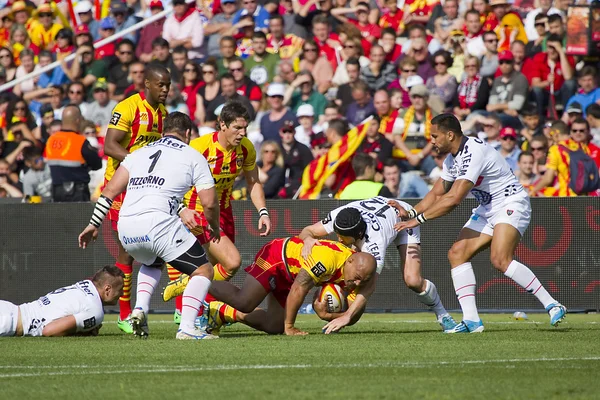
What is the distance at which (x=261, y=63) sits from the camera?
66.0ft

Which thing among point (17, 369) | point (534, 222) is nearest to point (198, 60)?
point (534, 222)

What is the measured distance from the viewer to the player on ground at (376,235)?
11.0 metres

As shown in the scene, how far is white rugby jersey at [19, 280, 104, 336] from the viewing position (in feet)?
35.0

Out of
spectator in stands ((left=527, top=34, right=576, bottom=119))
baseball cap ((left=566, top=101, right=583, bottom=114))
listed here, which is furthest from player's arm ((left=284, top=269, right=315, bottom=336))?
spectator in stands ((left=527, top=34, right=576, bottom=119))

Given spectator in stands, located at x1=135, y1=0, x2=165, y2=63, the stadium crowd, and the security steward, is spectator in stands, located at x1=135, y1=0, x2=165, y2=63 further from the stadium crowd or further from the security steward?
the security steward

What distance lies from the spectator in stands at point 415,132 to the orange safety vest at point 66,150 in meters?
4.74

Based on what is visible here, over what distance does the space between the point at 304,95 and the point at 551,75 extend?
4.06 m

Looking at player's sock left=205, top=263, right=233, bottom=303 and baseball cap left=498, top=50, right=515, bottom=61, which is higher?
baseball cap left=498, top=50, right=515, bottom=61

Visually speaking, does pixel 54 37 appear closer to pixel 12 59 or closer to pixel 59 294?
pixel 12 59

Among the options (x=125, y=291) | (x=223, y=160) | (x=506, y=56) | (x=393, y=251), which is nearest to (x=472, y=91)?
(x=506, y=56)

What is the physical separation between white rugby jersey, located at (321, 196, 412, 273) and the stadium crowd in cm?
341

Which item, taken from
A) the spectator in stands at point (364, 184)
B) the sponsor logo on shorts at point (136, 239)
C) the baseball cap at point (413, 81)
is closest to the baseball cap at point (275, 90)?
the baseball cap at point (413, 81)

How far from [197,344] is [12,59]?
1517 cm

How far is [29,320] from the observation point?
10664mm
